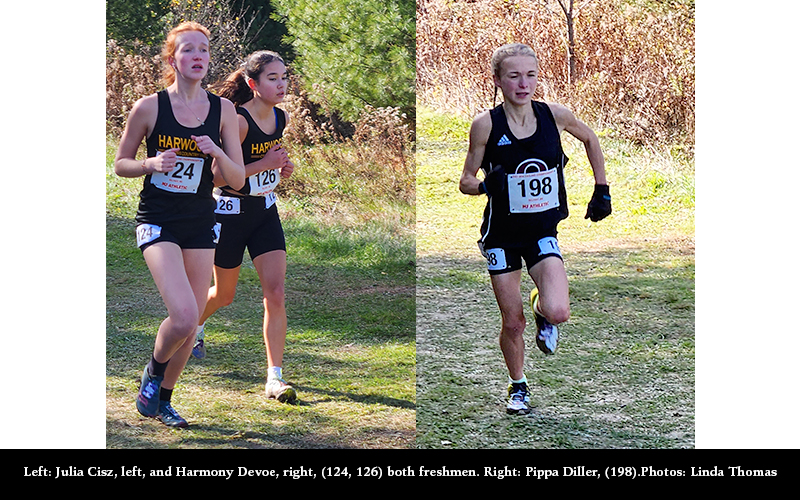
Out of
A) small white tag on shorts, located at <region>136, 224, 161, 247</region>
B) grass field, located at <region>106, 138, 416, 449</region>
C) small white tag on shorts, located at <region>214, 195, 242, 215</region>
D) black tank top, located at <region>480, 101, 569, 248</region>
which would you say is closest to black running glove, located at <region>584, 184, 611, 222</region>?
black tank top, located at <region>480, 101, 569, 248</region>

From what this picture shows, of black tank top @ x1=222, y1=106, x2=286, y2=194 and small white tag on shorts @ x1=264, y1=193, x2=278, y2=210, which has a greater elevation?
black tank top @ x1=222, y1=106, x2=286, y2=194

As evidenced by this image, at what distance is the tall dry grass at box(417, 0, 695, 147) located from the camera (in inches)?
368

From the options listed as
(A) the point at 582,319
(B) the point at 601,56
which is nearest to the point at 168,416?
(A) the point at 582,319

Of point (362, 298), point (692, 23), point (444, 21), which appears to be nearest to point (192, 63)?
point (362, 298)

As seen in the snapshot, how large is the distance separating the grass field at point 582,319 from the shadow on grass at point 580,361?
1 centimetres

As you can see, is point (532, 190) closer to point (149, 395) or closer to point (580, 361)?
point (580, 361)

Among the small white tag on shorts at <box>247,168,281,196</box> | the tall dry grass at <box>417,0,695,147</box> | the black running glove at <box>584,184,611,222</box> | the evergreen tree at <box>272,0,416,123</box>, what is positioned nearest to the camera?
the black running glove at <box>584,184,611,222</box>

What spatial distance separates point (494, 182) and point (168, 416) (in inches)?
75.3

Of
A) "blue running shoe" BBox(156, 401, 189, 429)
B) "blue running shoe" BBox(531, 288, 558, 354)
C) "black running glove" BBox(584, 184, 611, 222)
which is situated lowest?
"blue running shoe" BBox(156, 401, 189, 429)

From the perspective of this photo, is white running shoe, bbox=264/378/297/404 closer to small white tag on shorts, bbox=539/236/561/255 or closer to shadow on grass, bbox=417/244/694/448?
shadow on grass, bbox=417/244/694/448

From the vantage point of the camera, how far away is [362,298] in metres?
6.59

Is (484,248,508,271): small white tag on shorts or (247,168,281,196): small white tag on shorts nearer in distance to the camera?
(484,248,508,271): small white tag on shorts

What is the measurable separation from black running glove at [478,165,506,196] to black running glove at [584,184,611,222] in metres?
0.50

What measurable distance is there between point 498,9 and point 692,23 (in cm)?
189
